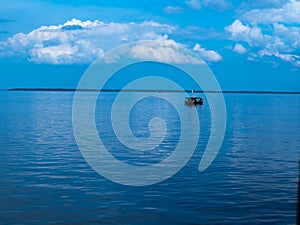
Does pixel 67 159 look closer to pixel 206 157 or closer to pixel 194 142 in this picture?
pixel 206 157

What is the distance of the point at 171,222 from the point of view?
761 inches

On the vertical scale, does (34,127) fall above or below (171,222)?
above

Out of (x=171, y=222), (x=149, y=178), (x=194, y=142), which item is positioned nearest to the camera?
(x=171, y=222)

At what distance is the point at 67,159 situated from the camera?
34.4 m

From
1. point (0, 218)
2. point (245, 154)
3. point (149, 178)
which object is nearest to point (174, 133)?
point (245, 154)

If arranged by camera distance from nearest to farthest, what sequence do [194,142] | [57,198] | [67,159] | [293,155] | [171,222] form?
1. [171,222]
2. [57,198]
3. [67,159]
4. [293,155]
5. [194,142]

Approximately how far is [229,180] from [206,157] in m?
8.62

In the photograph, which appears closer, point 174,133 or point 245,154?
point 245,154

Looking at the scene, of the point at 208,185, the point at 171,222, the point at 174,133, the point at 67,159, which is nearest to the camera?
the point at 171,222

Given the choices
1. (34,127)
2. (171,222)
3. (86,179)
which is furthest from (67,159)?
(34,127)

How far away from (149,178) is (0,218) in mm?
10502

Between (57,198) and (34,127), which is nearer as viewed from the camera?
(57,198)

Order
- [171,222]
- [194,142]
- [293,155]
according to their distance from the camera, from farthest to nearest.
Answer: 1. [194,142]
2. [293,155]
3. [171,222]

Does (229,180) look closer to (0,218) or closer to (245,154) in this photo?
(245,154)
